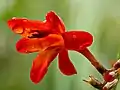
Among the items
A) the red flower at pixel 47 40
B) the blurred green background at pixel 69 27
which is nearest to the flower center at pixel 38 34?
the red flower at pixel 47 40

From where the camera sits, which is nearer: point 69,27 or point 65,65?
point 65,65

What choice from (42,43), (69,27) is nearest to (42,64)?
(42,43)

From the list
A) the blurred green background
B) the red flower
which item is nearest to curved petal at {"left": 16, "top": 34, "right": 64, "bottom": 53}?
the red flower

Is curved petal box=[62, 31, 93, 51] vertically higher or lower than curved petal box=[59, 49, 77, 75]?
higher

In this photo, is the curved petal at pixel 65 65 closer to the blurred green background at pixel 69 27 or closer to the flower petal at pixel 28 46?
the flower petal at pixel 28 46

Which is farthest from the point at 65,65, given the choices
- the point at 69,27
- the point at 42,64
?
the point at 69,27

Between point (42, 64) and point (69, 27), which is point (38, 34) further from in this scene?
point (69, 27)

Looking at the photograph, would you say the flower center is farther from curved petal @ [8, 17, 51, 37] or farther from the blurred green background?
the blurred green background
